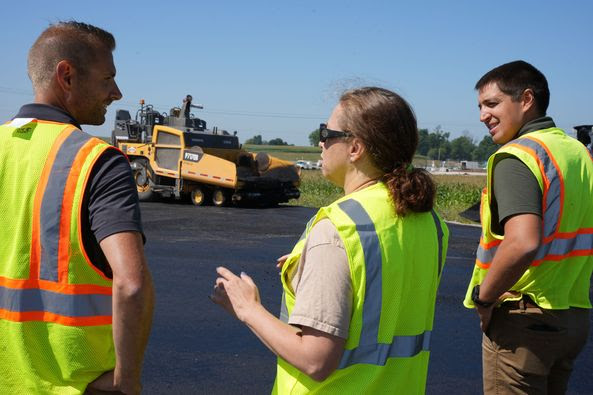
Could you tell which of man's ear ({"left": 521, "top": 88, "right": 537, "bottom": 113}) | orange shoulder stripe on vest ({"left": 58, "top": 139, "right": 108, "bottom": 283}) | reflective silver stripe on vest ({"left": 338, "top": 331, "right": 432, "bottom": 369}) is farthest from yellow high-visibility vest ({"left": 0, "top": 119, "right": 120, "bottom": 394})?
man's ear ({"left": 521, "top": 88, "right": 537, "bottom": 113})

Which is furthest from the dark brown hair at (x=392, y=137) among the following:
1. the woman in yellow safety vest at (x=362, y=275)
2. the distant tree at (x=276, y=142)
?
the distant tree at (x=276, y=142)

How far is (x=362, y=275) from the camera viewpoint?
1917mm

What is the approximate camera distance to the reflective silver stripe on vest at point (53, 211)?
2.04 metres

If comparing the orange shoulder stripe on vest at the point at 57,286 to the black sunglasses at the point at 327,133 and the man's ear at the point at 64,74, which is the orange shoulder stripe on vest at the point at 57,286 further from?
the black sunglasses at the point at 327,133

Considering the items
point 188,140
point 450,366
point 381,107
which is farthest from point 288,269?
point 188,140

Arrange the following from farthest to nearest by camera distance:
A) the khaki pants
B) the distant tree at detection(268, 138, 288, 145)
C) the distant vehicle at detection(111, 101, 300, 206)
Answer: the distant tree at detection(268, 138, 288, 145), the distant vehicle at detection(111, 101, 300, 206), the khaki pants

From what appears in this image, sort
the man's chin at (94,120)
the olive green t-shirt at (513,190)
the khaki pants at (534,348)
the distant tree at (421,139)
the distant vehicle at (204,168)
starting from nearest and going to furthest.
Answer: the distant tree at (421,139)
the man's chin at (94,120)
the olive green t-shirt at (513,190)
the khaki pants at (534,348)
the distant vehicle at (204,168)

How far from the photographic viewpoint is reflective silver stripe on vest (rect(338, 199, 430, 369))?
1.93 meters

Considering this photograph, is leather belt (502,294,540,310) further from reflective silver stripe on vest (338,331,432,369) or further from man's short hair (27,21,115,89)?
man's short hair (27,21,115,89)

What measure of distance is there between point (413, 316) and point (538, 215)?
35.5 inches

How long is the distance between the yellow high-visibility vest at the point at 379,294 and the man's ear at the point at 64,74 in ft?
3.09

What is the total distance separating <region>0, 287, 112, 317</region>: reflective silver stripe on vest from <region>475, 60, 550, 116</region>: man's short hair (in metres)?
1.91

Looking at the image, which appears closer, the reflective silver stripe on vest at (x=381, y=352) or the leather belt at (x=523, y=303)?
the reflective silver stripe on vest at (x=381, y=352)

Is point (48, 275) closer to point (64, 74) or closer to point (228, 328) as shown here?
point (64, 74)
